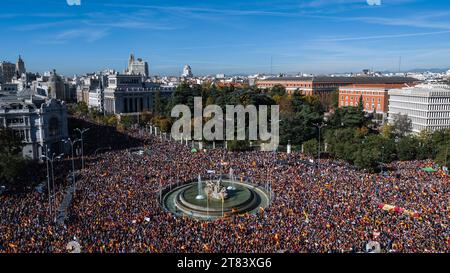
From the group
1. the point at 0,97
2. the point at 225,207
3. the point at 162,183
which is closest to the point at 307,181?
the point at 225,207

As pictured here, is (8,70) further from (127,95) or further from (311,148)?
(311,148)

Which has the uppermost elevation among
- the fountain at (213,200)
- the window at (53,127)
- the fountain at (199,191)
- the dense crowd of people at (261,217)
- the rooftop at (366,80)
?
the rooftop at (366,80)

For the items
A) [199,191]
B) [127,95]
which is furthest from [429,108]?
[127,95]

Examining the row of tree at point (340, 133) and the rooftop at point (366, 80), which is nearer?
the row of tree at point (340, 133)

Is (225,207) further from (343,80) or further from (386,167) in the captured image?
(343,80)

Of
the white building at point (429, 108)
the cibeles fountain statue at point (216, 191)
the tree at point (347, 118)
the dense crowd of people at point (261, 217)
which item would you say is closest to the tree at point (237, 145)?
the dense crowd of people at point (261, 217)

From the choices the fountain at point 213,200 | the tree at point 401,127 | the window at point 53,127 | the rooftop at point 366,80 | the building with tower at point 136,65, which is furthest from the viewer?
the building with tower at point 136,65

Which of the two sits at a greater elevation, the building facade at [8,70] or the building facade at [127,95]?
the building facade at [8,70]

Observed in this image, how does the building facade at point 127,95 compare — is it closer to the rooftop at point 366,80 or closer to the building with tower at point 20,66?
the rooftop at point 366,80

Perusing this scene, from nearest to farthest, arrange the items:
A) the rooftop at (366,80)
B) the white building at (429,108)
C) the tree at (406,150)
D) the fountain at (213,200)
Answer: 1. the fountain at (213,200)
2. the tree at (406,150)
3. the white building at (429,108)
4. the rooftop at (366,80)
